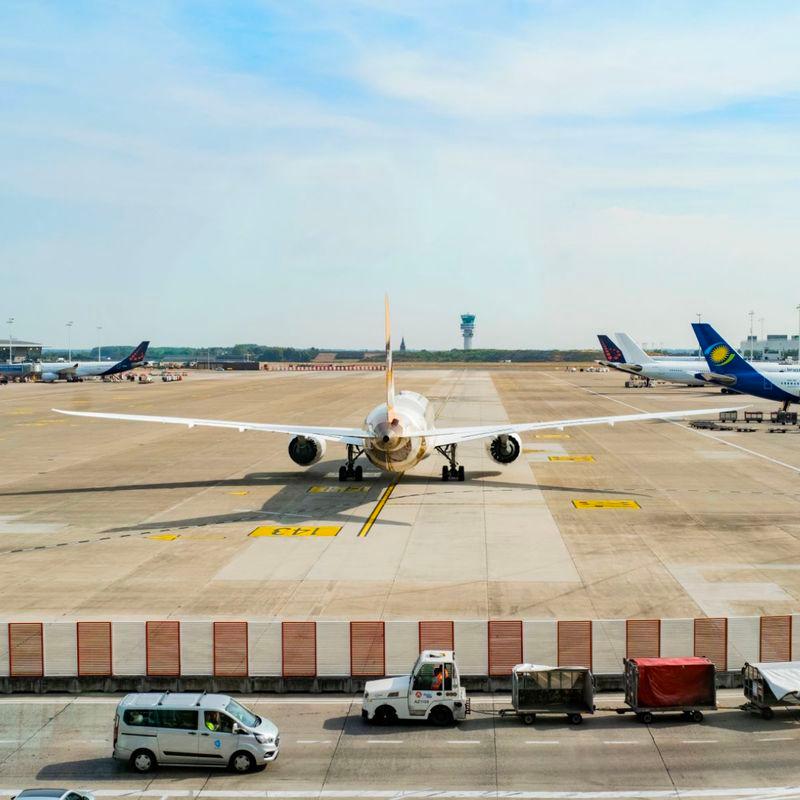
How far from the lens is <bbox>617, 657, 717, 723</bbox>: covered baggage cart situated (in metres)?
21.2

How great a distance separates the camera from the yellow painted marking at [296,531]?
39.6 m

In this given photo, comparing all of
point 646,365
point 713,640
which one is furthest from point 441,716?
point 646,365

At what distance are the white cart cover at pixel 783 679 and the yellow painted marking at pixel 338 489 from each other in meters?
30.0

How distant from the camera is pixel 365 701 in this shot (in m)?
21.1

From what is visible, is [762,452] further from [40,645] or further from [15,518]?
[40,645]

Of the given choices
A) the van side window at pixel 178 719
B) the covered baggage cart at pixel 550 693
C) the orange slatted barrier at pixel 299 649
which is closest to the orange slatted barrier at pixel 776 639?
the covered baggage cart at pixel 550 693

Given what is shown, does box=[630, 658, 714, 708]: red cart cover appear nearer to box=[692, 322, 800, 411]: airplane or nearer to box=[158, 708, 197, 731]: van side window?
box=[158, 708, 197, 731]: van side window

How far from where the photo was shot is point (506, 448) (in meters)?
53.5

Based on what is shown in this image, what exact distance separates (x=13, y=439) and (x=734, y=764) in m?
69.7

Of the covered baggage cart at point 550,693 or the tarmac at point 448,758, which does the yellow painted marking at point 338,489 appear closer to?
the tarmac at point 448,758

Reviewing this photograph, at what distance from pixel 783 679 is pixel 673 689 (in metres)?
2.50

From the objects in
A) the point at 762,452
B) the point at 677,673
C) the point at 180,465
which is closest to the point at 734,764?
the point at 677,673

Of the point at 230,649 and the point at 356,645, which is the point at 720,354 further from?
the point at 230,649

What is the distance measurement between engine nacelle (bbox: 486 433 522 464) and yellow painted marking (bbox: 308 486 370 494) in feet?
26.2
